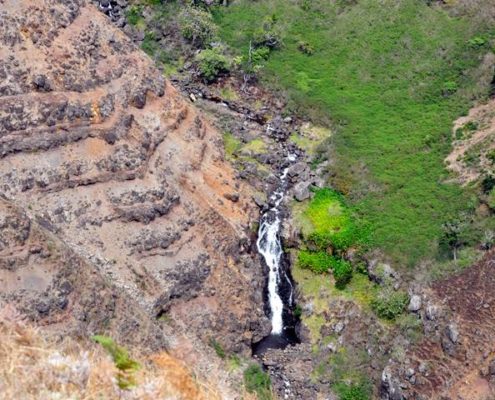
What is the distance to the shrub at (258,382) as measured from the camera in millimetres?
46094

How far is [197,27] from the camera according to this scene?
235ft

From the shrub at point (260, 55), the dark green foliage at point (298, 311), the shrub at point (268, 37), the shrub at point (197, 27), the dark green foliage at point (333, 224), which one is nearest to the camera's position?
the dark green foliage at point (298, 311)

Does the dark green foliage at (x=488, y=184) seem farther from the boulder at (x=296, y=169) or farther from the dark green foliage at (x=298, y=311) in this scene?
the dark green foliage at (x=298, y=311)

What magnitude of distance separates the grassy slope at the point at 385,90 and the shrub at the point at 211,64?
4.41 meters

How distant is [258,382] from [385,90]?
32.8 m

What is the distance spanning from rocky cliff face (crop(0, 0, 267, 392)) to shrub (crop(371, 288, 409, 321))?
316 inches

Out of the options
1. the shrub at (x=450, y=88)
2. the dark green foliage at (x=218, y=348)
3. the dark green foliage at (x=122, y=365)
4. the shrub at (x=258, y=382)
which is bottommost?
the shrub at (x=258, y=382)

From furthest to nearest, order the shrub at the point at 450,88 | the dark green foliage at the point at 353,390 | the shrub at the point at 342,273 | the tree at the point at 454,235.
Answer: the shrub at the point at 450,88, the shrub at the point at 342,273, the tree at the point at 454,235, the dark green foliage at the point at 353,390

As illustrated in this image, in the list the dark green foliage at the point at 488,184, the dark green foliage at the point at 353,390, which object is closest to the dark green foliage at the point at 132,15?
the dark green foliage at the point at 488,184

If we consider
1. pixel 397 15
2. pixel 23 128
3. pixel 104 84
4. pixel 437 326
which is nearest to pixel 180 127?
pixel 104 84

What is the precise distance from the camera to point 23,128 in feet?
156

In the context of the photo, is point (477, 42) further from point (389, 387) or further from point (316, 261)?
point (389, 387)

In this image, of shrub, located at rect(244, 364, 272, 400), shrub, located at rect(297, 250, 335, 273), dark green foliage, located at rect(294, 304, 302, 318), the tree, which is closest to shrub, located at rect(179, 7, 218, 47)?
shrub, located at rect(297, 250, 335, 273)

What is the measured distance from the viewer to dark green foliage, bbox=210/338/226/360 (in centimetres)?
4803
